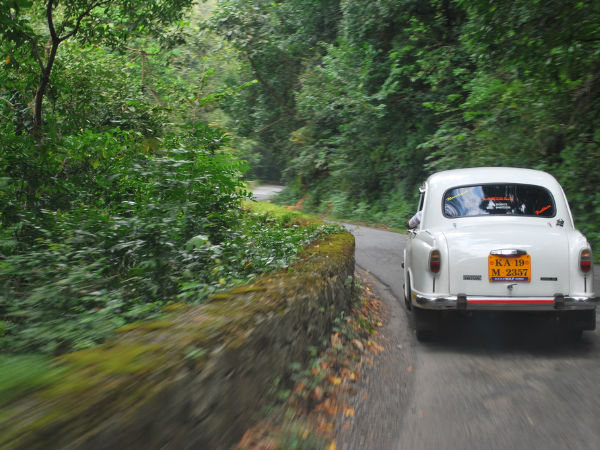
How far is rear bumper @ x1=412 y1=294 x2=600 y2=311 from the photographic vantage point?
4.87 metres

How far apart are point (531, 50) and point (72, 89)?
365 inches

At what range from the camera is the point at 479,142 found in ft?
45.9

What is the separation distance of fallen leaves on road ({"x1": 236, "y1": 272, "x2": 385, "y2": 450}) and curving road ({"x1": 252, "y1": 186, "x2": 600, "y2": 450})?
0.11 m

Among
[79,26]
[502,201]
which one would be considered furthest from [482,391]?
[79,26]

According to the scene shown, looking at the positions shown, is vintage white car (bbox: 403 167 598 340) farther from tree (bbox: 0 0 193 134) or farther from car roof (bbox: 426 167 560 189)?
tree (bbox: 0 0 193 134)

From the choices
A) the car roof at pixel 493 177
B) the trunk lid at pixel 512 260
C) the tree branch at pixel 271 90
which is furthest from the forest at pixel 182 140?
the tree branch at pixel 271 90

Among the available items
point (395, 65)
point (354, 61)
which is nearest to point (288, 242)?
point (395, 65)

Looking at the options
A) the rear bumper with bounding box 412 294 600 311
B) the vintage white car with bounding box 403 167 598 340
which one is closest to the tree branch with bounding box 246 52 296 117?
the vintage white car with bounding box 403 167 598 340

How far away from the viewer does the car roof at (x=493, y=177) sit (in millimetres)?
6027

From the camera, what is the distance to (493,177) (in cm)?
608

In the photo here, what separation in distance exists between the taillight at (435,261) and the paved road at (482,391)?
91 cm

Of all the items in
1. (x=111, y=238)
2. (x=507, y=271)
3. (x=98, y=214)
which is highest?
(x=98, y=214)

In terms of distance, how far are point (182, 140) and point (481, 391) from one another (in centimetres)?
553

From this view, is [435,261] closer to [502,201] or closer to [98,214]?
[502,201]
